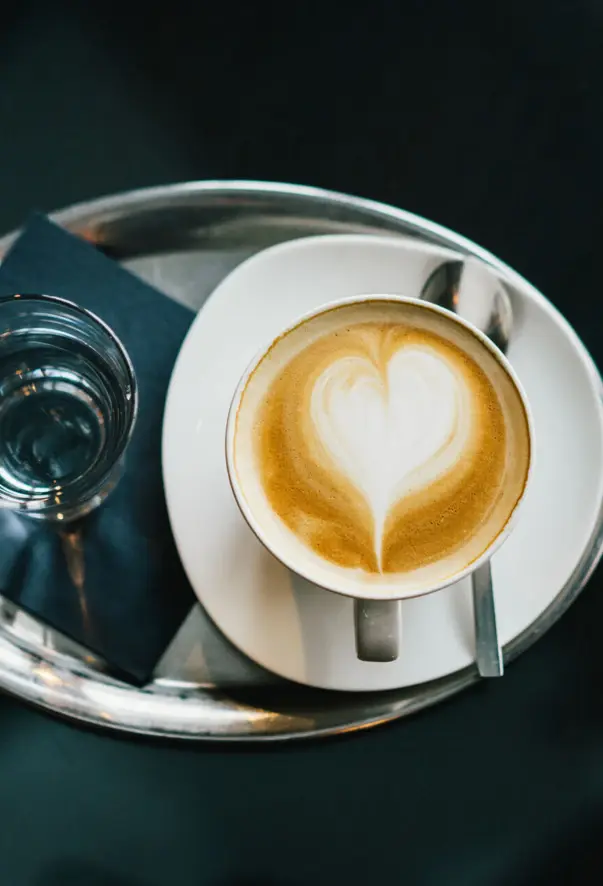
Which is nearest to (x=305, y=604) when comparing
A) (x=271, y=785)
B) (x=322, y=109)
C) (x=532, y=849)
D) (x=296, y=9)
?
(x=271, y=785)

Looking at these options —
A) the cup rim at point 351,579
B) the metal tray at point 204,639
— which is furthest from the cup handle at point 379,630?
the metal tray at point 204,639

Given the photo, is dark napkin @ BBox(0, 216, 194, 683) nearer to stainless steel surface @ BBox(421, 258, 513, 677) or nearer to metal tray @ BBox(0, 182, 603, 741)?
metal tray @ BBox(0, 182, 603, 741)

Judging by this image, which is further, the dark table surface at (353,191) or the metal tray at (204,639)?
the dark table surface at (353,191)

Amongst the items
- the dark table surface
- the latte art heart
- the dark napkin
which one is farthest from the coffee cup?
the dark table surface

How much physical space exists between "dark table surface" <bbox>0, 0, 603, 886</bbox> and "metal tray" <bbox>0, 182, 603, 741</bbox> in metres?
0.05

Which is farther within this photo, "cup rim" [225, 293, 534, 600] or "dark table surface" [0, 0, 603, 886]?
"dark table surface" [0, 0, 603, 886]

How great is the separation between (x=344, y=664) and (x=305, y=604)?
0.05 metres

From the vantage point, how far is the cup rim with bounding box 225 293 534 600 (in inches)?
21.3

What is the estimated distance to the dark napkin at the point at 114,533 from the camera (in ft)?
2.10

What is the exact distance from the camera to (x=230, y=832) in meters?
0.78

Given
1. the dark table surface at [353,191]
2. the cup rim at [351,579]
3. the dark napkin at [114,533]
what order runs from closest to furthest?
1. the cup rim at [351,579]
2. the dark napkin at [114,533]
3. the dark table surface at [353,191]

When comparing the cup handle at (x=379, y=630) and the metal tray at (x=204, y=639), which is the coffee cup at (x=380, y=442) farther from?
the metal tray at (x=204, y=639)

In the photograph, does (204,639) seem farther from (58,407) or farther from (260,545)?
(58,407)

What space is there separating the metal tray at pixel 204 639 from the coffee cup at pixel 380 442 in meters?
0.14
